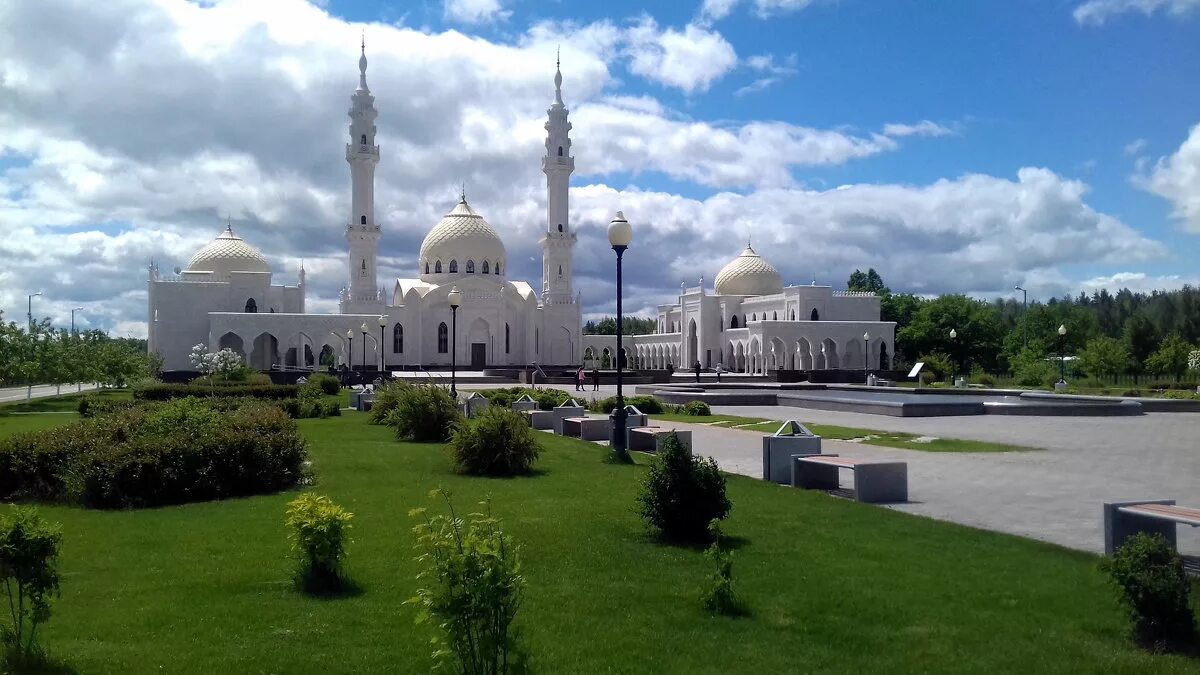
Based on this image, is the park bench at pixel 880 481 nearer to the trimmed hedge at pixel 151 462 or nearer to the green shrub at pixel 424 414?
the trimmed hedge at pixel 151 462

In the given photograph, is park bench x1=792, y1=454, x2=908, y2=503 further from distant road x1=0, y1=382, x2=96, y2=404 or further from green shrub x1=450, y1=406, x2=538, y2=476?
distant road x1=0, y1=382, x2=96, y2=404

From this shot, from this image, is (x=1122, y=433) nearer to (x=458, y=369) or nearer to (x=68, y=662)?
(x=68, y=662)

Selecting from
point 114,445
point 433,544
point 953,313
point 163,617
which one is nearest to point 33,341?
point 114,445

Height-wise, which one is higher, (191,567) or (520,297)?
(520,297)

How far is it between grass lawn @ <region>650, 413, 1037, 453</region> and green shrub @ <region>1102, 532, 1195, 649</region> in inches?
394

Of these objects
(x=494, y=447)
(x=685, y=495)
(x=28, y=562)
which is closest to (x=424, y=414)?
(x=494, y=447)

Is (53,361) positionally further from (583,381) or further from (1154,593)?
(1154,593)

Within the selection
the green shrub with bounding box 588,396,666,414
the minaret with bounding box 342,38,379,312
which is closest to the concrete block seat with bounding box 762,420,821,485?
the green shrub with bounding box 588,396,666,414

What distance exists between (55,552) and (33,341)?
1403 inches

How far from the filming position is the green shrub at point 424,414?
661 inches

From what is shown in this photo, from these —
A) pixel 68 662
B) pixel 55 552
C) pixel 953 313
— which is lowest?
pixel 68 662

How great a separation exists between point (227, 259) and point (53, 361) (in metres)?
27.2

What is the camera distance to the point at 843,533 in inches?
320

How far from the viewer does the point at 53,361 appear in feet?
113
